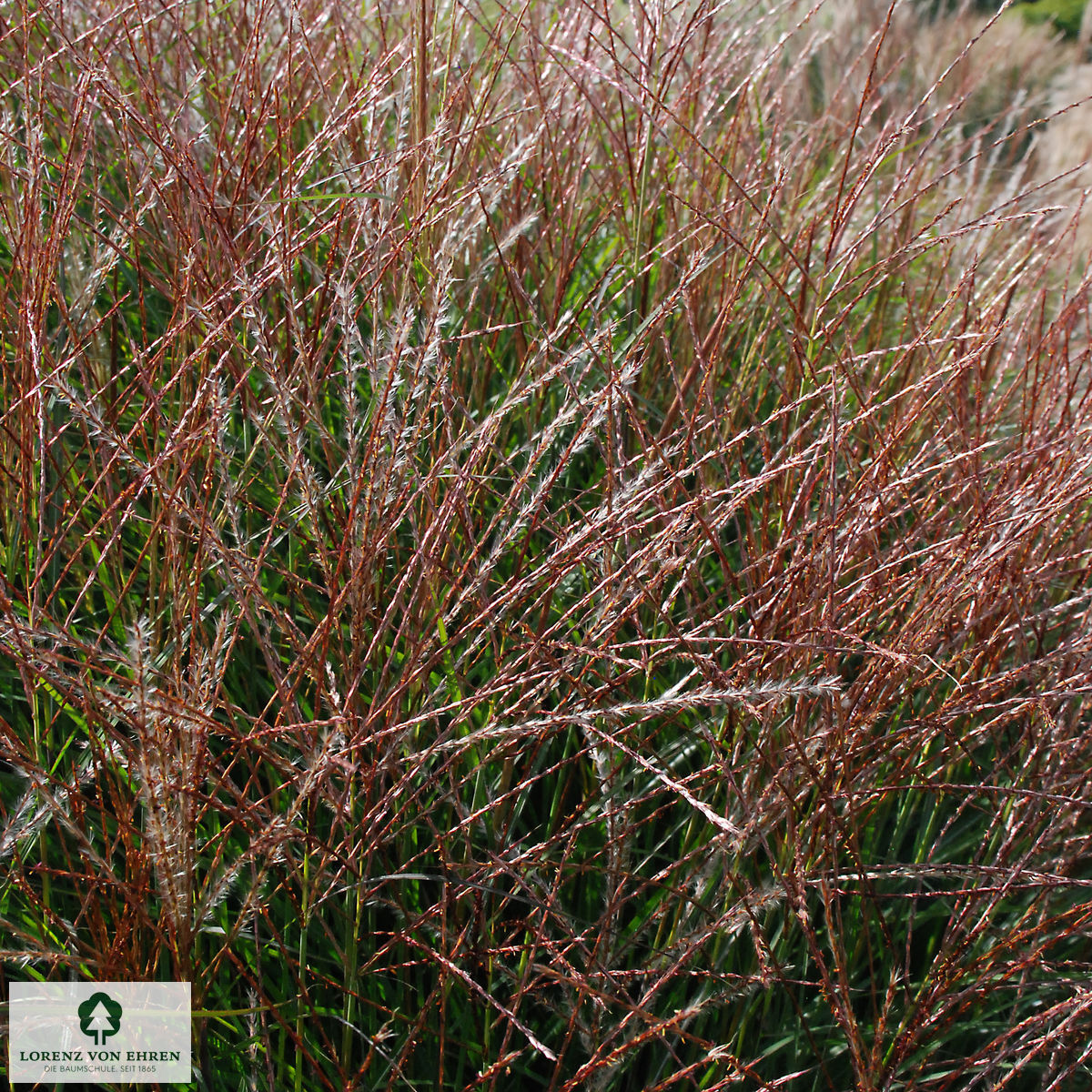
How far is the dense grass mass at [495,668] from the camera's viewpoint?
1.03m

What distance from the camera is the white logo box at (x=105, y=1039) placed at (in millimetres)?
1065

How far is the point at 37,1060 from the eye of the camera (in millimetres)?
1099

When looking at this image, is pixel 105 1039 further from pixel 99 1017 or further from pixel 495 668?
pixel 495 668

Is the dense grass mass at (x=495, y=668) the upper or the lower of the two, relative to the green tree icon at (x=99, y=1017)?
upper

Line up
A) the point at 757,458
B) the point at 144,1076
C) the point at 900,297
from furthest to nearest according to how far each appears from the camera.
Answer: the point at 900,297 → the point at 757,458 → the point at 144,1076

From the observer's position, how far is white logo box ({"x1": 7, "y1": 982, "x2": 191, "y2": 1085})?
1.07 meters

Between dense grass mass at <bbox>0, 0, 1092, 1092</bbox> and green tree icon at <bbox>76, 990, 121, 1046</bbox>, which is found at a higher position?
dense grass mass at <bbox>0, 0, 1092, 1092</bbox>

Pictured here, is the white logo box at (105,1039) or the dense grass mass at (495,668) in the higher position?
the dense grass mass at (495,668)

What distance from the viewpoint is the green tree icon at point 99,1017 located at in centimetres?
108

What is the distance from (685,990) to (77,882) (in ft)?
2.65

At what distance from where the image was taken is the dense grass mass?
1.03 m

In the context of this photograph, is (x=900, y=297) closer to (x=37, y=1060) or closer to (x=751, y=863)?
(x=751, y=863)

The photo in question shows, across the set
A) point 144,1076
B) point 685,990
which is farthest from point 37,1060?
point 685,990

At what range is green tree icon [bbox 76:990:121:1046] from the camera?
3.54 ft
